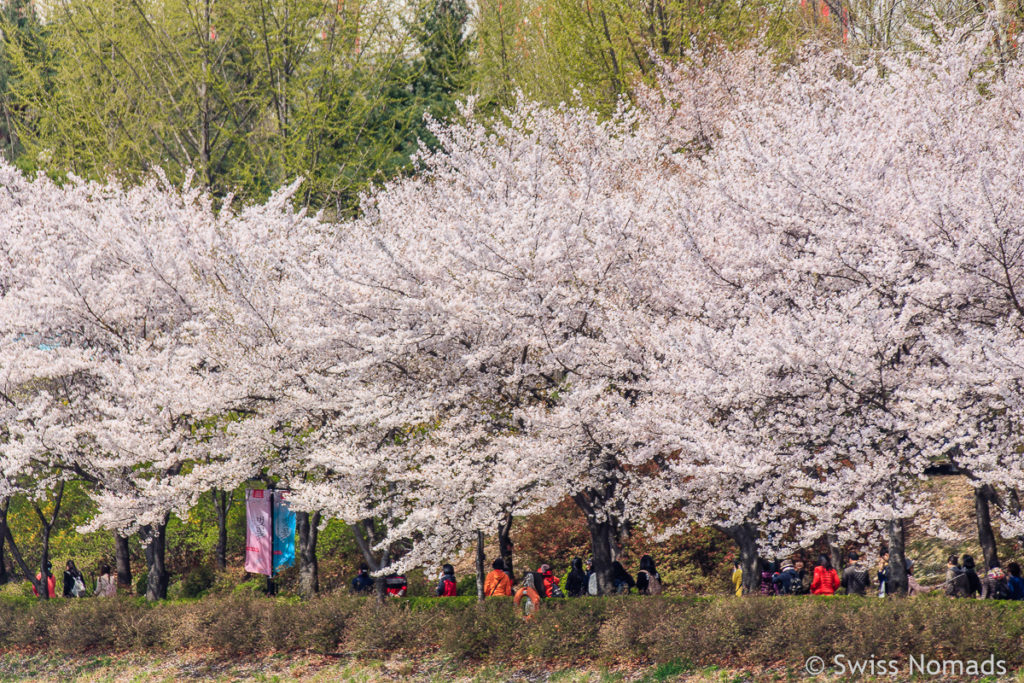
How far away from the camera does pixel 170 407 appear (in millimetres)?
13906

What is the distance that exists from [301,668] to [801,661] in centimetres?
664

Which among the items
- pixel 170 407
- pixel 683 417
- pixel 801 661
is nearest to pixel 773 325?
pixel 683 417

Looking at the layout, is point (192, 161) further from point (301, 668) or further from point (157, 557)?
point (301, 668)

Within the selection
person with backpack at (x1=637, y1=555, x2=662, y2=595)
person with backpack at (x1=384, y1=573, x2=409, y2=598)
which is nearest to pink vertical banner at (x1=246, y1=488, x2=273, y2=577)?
person with backpack at (x1=384, y1=573, x2=409, y2=598)

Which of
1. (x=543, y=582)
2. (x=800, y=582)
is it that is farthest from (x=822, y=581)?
(x=543, y=582)

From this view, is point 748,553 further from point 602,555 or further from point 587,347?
point 587,347

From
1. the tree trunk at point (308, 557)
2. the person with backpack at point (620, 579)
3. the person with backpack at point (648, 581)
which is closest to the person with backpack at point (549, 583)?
the person with backpack at point (620, 579)

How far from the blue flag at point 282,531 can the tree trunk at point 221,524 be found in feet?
21.3

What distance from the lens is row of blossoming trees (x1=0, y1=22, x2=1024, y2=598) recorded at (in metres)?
10.7

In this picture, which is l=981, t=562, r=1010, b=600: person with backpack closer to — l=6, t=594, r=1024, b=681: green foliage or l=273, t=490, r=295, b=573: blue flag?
l=6, t=594, r=1024, b=681: green foliage

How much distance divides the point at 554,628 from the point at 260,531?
5.44 m

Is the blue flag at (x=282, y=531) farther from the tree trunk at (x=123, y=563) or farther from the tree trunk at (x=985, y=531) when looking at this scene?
the tree trunk at (x=985, y=531)

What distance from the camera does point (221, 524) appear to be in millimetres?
22344

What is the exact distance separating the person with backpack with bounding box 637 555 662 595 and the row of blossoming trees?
1118 millimetres
